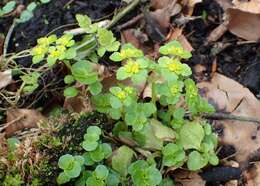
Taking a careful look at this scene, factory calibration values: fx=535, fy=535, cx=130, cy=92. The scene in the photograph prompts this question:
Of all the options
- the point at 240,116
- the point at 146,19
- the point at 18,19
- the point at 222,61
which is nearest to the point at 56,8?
the point at 18,19

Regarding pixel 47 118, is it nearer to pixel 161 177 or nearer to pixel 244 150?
pixel 161 177

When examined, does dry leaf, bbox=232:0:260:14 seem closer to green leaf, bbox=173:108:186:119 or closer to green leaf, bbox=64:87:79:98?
green leaf, bbox=173:108:186:119

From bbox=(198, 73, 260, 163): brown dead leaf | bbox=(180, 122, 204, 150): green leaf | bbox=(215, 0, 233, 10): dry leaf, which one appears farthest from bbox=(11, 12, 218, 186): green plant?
bbox=(215, 0, 233, 10): dry leaf

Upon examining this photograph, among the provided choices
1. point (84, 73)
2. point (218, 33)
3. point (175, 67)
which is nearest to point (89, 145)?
point (84, 73)

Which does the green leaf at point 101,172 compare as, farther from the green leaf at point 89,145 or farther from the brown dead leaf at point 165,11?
the brown dead leaf at point 165,11

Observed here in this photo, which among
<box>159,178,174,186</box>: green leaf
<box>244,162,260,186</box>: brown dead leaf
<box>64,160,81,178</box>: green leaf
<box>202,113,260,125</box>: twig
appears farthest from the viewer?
<box>202,113,260,125</box>: twig

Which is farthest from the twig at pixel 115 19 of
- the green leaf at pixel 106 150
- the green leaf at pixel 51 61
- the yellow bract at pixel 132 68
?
the green leaf at pixel 106 150

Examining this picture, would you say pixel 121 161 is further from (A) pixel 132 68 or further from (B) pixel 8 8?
(B) pixel 8 8
